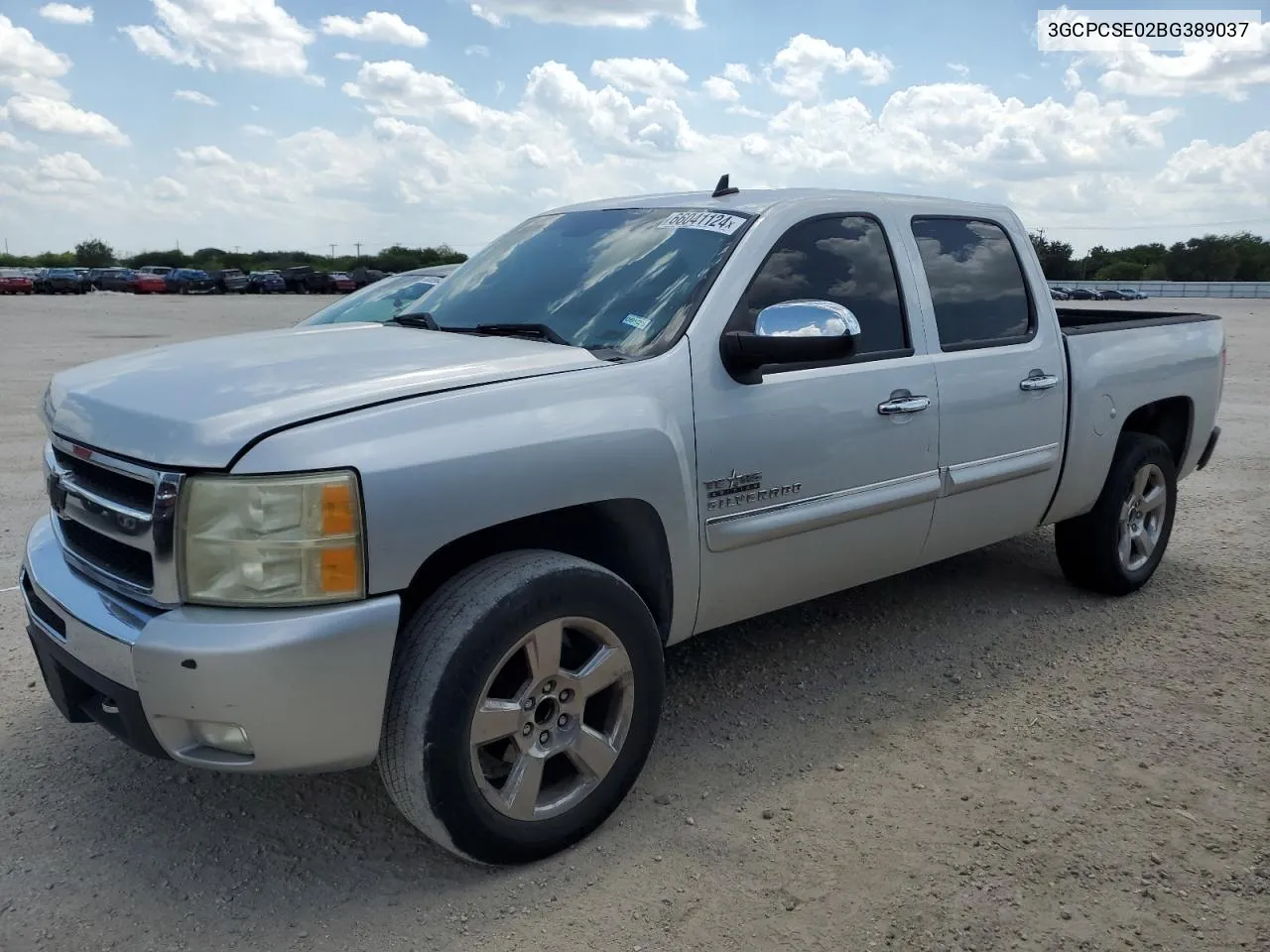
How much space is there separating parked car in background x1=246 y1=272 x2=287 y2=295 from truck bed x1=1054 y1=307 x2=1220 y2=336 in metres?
50.7

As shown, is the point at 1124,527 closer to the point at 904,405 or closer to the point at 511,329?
the point at 904,405

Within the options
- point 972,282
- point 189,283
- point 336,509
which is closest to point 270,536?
point 336,509

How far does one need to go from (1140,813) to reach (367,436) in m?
2.47

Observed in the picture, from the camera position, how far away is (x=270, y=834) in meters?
3.09

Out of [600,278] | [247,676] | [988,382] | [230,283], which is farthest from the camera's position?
[230,283]

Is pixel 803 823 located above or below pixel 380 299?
below

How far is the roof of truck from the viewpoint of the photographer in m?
3.82

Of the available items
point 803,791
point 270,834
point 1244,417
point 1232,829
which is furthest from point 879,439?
point 1244,417

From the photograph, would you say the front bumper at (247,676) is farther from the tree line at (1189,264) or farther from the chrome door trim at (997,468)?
the tree line at (1189,264)

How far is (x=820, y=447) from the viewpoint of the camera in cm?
355

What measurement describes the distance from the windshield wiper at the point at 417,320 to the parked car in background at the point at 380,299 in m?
3.19

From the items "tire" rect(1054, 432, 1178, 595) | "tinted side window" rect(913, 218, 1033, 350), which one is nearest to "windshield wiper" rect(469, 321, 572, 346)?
"tinted side window" rect(913, 218, 1033, 350)

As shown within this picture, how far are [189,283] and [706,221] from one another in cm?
5432

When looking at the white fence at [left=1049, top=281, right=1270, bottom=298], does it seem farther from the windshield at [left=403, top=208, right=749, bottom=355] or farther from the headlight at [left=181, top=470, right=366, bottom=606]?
the headlight at [left=181, top=470, right=366, bottom=606]
